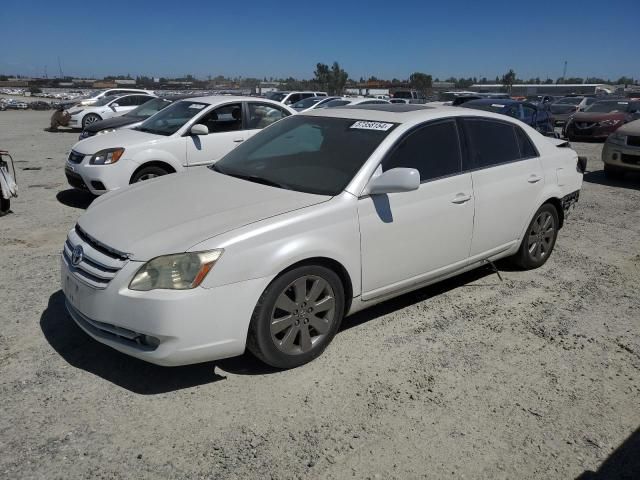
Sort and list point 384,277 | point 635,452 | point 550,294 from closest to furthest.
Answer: point 635,452 < point 384,277 < point 550,294

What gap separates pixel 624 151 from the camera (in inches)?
380

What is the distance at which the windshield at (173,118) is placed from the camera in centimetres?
758

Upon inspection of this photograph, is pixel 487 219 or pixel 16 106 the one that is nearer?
pixel 487 219

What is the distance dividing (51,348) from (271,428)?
1.73 meters

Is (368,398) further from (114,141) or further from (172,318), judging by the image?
(114,141)

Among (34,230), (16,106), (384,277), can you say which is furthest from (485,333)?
(16,106)

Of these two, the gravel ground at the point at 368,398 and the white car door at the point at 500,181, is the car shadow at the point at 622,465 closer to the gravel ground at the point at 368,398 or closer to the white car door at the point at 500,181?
the gravel ground at the point at 368,398

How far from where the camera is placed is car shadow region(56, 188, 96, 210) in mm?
7641

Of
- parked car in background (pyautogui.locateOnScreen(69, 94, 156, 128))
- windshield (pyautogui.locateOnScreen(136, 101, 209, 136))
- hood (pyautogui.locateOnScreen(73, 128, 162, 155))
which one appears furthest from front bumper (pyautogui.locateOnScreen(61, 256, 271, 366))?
parked car in background (pyautogui.locateOnScreen(69, 94, 156, 128))

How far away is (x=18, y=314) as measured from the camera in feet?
13.1

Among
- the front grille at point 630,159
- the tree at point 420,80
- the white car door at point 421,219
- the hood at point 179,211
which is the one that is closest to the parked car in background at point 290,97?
the front grille at point 630,159

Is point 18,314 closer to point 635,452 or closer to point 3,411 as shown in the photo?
point 3,411

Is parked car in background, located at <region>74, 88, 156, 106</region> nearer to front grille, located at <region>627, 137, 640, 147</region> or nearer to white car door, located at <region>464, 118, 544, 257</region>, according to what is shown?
front grille, located at <region>627, 137, 640, 147</region>

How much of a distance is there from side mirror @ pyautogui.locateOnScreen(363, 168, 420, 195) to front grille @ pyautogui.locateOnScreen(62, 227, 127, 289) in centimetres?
162
